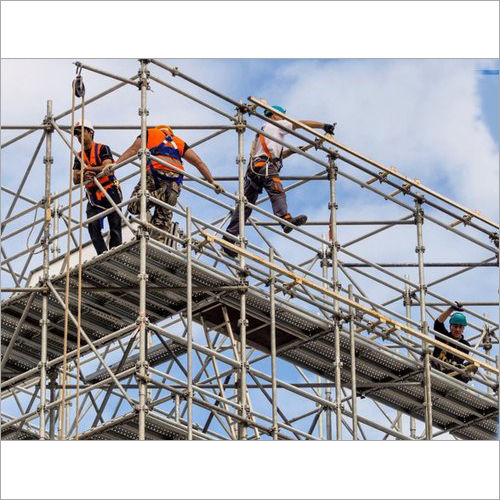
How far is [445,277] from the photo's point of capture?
1559 inches

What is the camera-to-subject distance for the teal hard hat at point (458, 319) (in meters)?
38.4

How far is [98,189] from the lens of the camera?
1328 inches

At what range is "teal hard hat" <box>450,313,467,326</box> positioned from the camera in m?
38.4

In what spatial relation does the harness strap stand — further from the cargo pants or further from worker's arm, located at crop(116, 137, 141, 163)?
worker's arm, located at crop(116, 137, 141, 163)

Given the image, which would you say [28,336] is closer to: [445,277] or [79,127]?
[79,127]

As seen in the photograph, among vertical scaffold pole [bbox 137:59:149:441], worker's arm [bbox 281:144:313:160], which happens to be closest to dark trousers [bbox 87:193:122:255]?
vertical scaffold pole [bbox 137:59:149:441]

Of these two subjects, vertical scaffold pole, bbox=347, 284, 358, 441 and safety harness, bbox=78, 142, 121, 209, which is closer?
safety harness, bbox=78, 142, 121, 209

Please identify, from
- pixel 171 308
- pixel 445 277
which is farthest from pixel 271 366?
pixel 445 277

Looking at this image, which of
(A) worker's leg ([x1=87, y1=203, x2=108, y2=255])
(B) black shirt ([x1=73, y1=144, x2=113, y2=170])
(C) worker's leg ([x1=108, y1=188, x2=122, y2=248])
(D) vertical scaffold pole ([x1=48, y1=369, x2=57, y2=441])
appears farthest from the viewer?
(D) vertical scaffold pole ([x1=48, y1=369, x2=57, y2=441])

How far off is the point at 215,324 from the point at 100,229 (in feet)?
7.16

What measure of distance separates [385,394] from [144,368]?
630 cm

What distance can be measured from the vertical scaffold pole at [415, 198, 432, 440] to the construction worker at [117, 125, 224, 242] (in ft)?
14.8

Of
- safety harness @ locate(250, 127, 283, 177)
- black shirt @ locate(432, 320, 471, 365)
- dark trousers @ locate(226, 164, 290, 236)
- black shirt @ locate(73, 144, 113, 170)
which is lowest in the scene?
black shirt @ locate(432, 320, 471, 365)

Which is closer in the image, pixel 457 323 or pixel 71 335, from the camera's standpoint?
pixel 71 335
